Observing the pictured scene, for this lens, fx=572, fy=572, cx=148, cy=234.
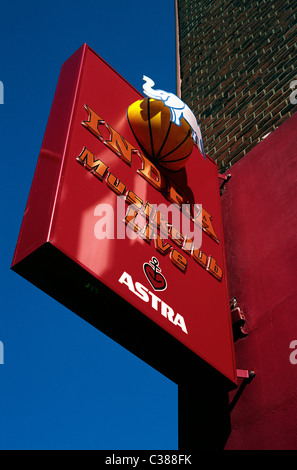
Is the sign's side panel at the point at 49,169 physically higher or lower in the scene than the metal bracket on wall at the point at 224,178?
lower

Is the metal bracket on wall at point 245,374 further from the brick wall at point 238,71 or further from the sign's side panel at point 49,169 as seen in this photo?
the brick wall at point 238,71

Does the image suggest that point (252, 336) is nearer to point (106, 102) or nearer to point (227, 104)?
point (106, 102)

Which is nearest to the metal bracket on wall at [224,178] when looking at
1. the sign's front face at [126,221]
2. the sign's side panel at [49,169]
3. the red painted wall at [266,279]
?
the red painted wall at [266,279]

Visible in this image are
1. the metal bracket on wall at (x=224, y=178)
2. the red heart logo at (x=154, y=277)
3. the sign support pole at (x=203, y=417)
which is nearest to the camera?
the red heart logo at (x=154, y=277)

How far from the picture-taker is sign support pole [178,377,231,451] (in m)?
4.38

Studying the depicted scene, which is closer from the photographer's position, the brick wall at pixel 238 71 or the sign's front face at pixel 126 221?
the sign's front face at pixel 126 221

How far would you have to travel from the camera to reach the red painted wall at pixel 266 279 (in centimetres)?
423

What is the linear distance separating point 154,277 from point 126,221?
470mm

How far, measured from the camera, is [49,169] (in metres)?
4.23

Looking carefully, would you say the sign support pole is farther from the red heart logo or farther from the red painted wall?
the red heart logo

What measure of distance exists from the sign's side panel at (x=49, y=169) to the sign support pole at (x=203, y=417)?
5.25 feet

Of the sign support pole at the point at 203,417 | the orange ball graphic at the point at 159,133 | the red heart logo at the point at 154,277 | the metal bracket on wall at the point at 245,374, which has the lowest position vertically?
the sign support pole at the point at 203,417

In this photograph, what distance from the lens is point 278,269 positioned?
498 cm

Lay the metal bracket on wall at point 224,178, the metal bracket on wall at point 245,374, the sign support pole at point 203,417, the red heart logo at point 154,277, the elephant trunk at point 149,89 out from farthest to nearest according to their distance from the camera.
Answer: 1. the metal bracket on wall at point 224,178
2. the elephant trunk at point 149,89
3. the metal bracket on wall at point 245,374
4. the sign support pole at point 203,417
5. the red heart logo at point 154,277
